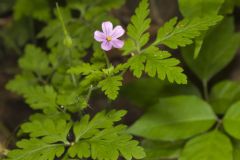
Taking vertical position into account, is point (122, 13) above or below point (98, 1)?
below

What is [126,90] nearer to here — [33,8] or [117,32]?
[117,32]

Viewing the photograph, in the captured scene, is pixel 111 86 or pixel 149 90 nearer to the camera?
pixel 111 86

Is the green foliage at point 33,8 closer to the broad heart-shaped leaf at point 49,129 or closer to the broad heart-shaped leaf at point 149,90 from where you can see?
the broad heart-shaped leaf at point 149,90

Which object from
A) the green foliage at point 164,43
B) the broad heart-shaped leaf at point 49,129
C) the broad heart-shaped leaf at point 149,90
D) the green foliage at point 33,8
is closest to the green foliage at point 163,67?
the green foliage at point 164,43

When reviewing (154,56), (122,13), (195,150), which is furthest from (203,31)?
(122,13)

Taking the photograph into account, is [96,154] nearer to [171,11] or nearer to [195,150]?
[195,150]

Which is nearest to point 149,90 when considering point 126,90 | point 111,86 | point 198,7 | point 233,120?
point 126,90
